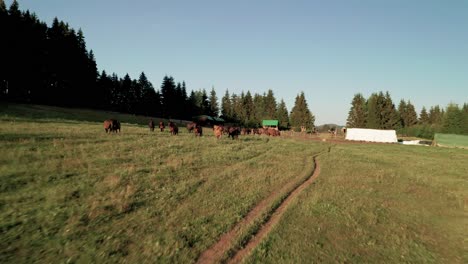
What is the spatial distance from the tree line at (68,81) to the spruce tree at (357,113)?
21.0 meters

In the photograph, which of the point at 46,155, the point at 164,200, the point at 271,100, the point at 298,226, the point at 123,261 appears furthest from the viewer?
the point at 271,100

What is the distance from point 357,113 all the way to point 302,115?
2483 cm

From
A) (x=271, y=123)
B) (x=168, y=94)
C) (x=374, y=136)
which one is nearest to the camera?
(x=374, y=136)

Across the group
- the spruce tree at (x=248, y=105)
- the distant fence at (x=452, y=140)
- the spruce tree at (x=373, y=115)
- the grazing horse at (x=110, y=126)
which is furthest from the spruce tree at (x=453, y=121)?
the grazing horse at (x=110, y=126)

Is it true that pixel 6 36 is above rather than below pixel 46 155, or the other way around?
above

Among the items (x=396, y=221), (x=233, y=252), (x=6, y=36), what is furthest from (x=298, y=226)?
(x=6, y=36)

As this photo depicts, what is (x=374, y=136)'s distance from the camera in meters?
70.4

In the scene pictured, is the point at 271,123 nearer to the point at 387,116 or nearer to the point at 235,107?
the point at 235,107

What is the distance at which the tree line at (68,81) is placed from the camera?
49688 millimetres

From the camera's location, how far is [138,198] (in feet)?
36.2

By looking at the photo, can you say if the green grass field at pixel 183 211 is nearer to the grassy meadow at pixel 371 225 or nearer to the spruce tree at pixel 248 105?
the grassy meadow at pixel 371 225

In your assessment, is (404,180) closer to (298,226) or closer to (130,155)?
(298,226)

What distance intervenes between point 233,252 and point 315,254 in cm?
269

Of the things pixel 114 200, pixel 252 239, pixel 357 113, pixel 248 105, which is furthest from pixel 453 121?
pixel 114 200
